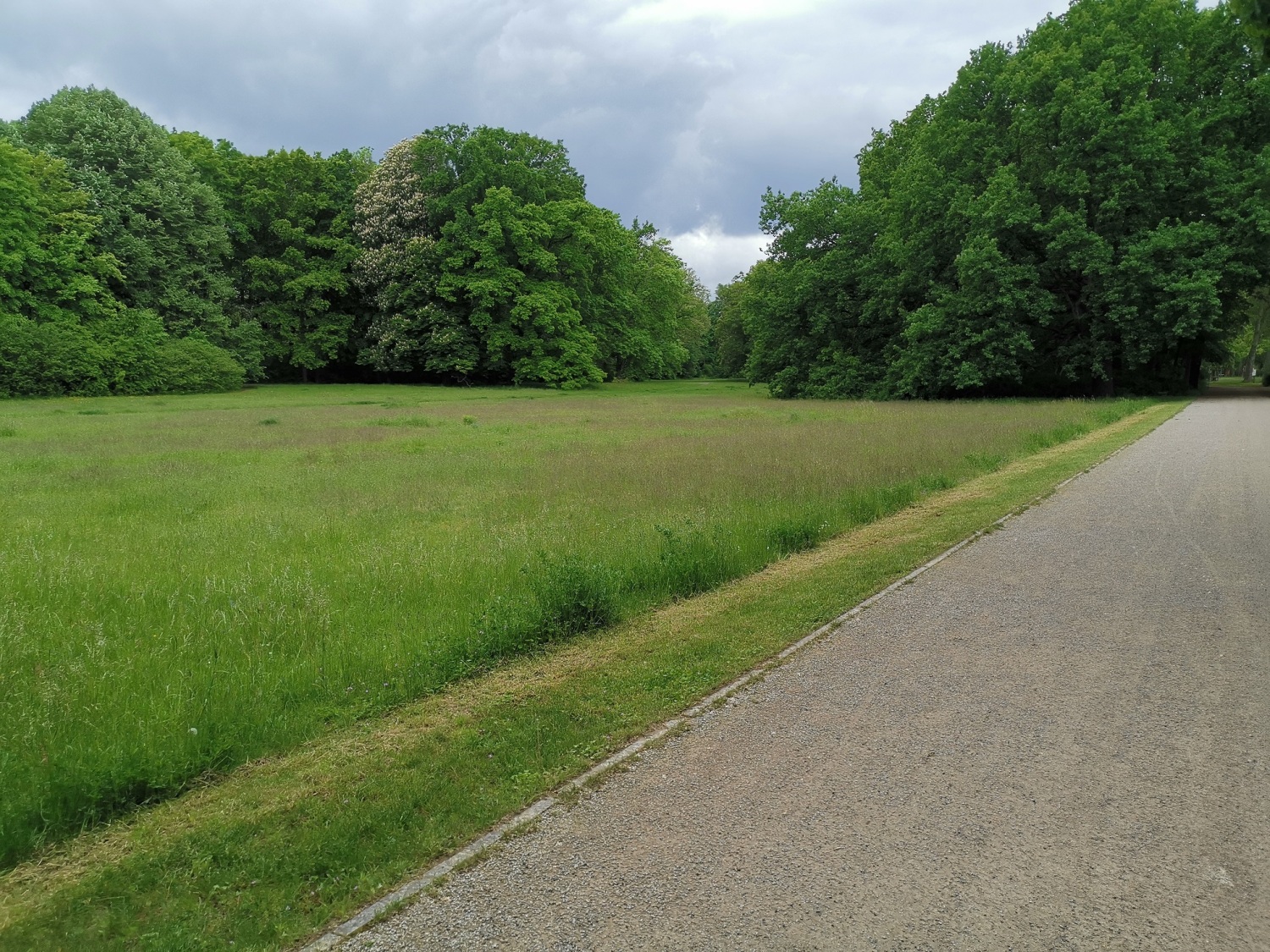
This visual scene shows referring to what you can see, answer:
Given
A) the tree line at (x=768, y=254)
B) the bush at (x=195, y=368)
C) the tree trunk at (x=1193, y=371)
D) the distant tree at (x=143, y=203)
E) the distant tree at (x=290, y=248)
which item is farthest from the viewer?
the distant tree at (x=290, y=248)

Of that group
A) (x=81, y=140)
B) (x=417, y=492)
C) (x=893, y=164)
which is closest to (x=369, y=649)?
(x=417, y=492)

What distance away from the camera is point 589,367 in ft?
176

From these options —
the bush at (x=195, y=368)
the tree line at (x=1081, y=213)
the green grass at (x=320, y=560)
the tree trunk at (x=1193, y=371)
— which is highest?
the tree line at (x=1081, y=213)

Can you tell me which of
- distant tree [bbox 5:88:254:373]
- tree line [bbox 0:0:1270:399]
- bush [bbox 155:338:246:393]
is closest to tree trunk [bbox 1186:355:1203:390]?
tree line [bbox 0:0:1270:399]

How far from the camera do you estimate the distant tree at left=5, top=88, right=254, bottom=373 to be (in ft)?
140

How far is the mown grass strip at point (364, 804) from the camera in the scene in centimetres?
274

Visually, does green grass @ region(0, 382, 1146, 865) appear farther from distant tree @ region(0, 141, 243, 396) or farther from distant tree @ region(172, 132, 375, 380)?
distant tree @ region(172, 132, 375, 380)

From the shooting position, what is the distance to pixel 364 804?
3.44 meters

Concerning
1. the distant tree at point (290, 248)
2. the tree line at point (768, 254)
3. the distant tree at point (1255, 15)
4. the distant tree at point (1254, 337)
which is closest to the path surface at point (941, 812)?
the distant tree at point (1255, 15)

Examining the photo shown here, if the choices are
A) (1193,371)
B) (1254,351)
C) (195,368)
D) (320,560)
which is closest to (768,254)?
(1193,371)

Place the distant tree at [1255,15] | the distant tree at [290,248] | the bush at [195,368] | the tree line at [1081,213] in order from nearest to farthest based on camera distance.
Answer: the distant tree at [1255,15] → the tree line at [1081,213] → the bush at [195,368] → the distant tree at [290,248]

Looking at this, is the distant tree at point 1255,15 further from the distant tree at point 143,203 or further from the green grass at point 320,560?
the distant tree at point 143,203

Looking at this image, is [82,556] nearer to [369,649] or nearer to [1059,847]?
[369,649]

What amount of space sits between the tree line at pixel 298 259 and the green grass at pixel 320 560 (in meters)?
26.8
